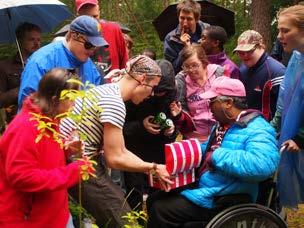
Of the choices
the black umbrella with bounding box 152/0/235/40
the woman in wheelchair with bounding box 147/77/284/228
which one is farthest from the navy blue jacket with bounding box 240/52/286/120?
the black umbrella with bounding box 152/0/235/40

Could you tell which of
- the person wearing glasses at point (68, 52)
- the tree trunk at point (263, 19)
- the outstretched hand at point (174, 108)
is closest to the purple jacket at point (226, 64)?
the outstretched hand at point (174, 108)

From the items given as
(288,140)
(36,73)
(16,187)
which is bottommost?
Result: (288,140)

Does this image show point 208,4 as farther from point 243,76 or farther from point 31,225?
point 31,225

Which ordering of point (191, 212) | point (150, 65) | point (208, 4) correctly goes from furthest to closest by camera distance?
point (208, 4) < point (191, 212) < point (150, 65)

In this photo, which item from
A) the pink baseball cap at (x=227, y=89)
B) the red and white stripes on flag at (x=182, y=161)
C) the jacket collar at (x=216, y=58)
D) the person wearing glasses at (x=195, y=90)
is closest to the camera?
the red and white stripes on flag at (x=182, y=161)

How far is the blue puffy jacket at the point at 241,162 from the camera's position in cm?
333

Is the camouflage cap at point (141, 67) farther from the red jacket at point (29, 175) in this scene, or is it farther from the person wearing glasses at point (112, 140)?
the red jacket at point (29, 175)

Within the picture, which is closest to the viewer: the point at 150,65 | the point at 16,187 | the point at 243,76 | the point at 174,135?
the point at 16,187

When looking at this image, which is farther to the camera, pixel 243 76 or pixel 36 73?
pixel 243 76

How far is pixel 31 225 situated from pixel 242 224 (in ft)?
4.76

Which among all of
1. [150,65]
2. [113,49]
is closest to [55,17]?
[113,49]

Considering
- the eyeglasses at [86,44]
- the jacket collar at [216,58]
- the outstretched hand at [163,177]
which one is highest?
the eyeglasses at [86,44]

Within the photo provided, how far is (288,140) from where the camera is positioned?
3805 mm

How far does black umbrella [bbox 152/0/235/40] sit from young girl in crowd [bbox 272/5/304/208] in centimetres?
210
